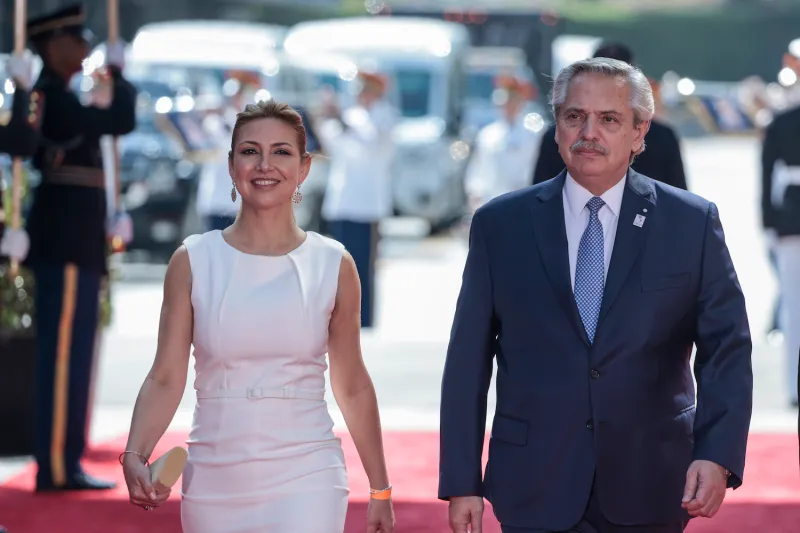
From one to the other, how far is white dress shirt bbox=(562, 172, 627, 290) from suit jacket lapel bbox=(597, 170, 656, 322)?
2 centimetres

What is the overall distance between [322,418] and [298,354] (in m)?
0.17

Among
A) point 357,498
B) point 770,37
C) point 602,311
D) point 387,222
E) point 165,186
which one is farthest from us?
point 770,37

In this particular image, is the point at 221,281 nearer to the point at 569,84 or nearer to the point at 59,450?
the point at 569,84

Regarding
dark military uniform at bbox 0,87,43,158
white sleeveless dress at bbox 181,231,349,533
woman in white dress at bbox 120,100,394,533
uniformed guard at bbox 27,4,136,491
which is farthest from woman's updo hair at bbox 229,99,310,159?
uniformed guard at bbox 27,4,136,491

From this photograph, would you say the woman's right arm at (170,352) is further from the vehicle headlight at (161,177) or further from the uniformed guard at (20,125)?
the vehicle headlight at (161,177)

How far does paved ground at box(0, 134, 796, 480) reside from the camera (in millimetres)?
10031

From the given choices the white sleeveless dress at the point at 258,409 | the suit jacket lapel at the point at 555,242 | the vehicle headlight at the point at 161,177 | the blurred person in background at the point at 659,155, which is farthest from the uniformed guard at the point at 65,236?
the vehicle headlight at the point at 161,177

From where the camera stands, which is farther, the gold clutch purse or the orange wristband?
the orange wristband

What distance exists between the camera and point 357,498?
731cm

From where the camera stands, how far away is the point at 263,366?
165 inches

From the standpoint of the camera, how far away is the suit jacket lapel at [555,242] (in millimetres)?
4113

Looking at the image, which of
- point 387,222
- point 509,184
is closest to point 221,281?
point 509,184

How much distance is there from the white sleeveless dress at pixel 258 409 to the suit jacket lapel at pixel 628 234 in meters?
0.70

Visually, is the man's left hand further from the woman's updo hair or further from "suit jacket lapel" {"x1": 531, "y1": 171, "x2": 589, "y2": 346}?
the woman's updo hair
